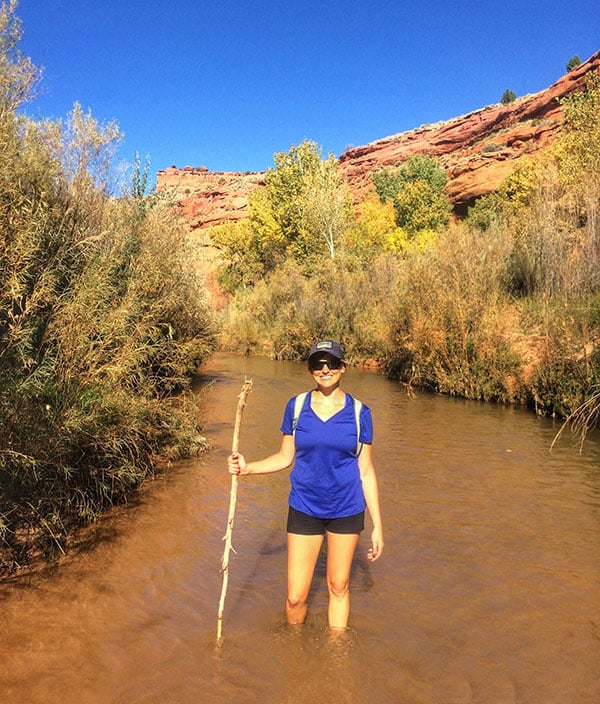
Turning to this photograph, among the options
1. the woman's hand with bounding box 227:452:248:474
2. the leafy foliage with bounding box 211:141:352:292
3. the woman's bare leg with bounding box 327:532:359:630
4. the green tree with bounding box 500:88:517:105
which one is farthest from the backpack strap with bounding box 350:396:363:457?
the green tree with bounding box 500:88:517:105

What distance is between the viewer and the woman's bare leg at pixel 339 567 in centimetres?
328

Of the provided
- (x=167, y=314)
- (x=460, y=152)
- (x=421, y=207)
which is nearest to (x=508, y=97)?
(x=460, y=152)

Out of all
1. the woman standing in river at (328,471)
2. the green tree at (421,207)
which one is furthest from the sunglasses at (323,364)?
the green tree at (421,207)

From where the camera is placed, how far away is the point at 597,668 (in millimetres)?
3598

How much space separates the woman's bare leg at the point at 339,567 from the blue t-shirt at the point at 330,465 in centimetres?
16

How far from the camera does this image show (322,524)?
3332mm

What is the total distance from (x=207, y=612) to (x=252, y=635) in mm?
483

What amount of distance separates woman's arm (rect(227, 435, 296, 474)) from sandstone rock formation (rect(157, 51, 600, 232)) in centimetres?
1289

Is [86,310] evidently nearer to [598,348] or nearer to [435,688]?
[435,688]

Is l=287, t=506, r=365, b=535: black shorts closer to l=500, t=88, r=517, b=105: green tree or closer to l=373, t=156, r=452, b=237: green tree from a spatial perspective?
l=373, t=156, r=452, b=237: green tree

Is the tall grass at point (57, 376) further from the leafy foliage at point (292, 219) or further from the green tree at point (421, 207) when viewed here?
the green tree at point (421, 207)

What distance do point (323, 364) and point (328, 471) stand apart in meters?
0.65

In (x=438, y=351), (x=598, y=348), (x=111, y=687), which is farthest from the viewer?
(x=438, y=351)

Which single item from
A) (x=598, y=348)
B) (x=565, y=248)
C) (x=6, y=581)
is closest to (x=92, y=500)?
(x=6, y=581)
